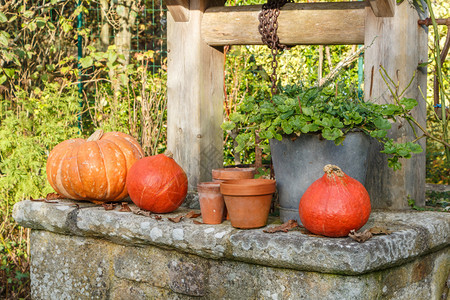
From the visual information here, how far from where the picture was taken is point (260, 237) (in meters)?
2.38

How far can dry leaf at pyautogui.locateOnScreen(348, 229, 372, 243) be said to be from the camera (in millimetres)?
2221

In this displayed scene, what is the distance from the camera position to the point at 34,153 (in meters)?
4.33

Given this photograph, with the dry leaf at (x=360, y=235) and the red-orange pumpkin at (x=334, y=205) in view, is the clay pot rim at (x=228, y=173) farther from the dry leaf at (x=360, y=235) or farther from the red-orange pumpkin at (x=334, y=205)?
the dry leaf at (x=360, y=235)

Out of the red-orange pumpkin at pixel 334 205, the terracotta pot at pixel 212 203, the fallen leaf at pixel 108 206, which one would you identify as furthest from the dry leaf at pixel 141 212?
the red-orange pumpkin at pixel 334 205

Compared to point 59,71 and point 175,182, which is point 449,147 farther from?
point 59,71

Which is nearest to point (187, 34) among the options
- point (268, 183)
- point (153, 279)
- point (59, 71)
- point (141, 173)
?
point (141, 173)

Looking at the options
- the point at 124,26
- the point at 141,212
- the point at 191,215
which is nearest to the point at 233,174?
the point at 191,215

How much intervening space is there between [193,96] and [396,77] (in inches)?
46.1

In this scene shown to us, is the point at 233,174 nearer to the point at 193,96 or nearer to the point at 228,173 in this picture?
the point at 228,173

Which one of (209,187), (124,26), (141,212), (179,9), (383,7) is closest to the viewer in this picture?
(209,187)

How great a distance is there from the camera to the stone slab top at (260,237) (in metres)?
2.19

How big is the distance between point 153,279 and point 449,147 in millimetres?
1687

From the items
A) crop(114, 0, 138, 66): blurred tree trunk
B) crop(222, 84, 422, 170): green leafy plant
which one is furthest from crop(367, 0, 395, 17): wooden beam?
crop(114, 0, 138, 66): blurred tree trunk

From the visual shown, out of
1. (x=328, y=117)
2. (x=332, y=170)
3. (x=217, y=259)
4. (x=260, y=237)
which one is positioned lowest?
A: (x=217, y=259)
